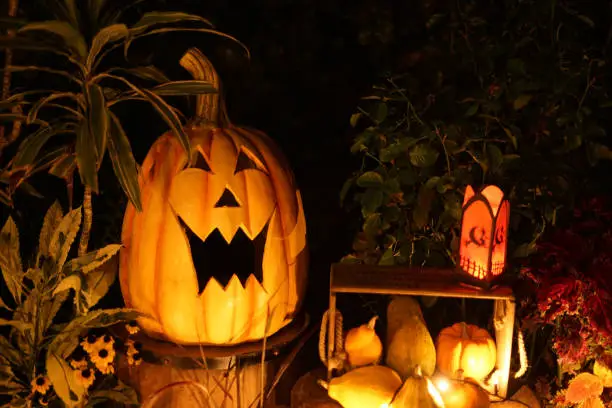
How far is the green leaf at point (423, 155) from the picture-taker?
239 cm

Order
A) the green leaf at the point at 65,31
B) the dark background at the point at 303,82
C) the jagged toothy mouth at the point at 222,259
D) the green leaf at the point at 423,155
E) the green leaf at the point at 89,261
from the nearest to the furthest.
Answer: the green leaf at the point at 65,31, the green leaf at the point at 89,261, the jagged toothy mouth at the point at 222,259, the green leaf at the point at 423,155, the dark background at the point at 303,82

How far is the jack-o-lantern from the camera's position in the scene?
1.94m

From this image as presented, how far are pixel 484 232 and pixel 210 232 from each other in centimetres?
83

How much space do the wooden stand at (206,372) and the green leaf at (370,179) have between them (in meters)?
0.66

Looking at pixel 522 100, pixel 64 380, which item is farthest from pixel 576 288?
pixel 64 380

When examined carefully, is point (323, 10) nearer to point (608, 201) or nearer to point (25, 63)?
point (25, 63)

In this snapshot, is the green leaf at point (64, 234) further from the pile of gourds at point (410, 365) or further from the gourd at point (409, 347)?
the gourd at point (409, 347)

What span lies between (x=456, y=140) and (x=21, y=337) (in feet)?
5.49

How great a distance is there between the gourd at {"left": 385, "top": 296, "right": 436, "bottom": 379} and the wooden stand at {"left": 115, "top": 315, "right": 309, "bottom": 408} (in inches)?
13.5

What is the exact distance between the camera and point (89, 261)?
1.98 meters

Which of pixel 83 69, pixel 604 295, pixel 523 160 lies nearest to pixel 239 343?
pixel 83 69

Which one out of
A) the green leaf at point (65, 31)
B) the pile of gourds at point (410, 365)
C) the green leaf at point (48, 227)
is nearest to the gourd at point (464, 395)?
the pile of gourds at point (410, 365)

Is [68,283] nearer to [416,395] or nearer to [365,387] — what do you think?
[365,387]

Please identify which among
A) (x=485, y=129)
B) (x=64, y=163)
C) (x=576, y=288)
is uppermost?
(x=485, y=129)
